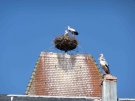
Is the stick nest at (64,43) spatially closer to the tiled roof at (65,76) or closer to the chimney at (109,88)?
the tiled roof at (65,76)

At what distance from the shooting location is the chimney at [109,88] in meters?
13.2

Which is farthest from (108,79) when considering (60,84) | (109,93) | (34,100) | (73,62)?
(73,62)

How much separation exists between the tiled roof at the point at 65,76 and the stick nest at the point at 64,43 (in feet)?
2.68

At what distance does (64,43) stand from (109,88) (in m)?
10.3

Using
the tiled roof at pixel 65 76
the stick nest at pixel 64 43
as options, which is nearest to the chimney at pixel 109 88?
the tiled roof at pixel 65 76

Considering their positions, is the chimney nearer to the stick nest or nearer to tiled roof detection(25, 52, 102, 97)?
tiled roof detection(25, 52, 102, 97)

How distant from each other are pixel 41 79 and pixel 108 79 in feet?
26.0

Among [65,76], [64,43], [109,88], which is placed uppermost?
[64,43]

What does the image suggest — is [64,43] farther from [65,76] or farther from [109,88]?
[109,88]

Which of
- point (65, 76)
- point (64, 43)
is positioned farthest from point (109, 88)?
point (64, 43)

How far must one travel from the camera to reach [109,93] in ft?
43.5

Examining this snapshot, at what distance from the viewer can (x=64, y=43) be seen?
76.8 ft

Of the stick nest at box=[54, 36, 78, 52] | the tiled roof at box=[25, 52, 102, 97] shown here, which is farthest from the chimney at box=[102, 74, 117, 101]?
the stick nest at box=[54, 36, 78, 52]

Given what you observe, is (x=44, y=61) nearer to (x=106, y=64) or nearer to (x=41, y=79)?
(x=41, y=79)
